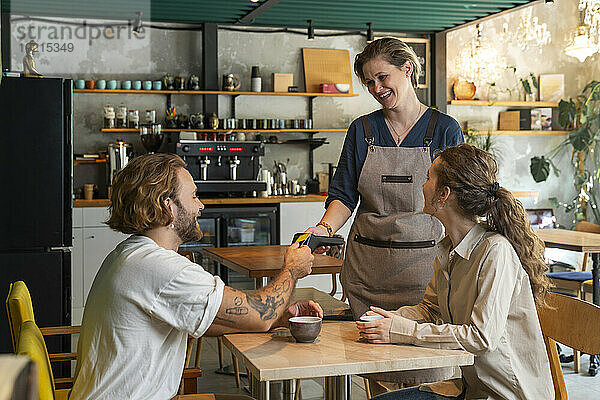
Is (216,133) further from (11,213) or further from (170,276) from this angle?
(170,276)

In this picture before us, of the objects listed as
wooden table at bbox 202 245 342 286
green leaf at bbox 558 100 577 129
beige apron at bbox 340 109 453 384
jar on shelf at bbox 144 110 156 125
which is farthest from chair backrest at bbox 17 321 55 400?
green leaf at bbox 558 100 577 129

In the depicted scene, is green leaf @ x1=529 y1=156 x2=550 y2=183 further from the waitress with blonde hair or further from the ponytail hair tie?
the ponytail hair tie

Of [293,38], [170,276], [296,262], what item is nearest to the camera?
[170,276]

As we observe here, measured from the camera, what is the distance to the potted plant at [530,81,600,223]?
867 centimetres

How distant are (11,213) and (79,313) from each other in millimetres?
2626

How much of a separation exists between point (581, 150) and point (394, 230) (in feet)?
22.6

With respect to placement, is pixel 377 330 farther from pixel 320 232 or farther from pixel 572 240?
pixel 572 240

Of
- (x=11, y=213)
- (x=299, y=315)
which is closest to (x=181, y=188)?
(x=299, y=315)

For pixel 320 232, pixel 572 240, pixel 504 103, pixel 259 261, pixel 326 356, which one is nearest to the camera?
pixel 326 356

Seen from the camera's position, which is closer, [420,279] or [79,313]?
[420,279]

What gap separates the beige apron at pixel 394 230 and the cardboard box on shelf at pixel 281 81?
5106 mm

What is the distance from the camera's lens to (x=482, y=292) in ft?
6.96

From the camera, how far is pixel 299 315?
2.39m

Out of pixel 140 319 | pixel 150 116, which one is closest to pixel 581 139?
pixel 150 116
